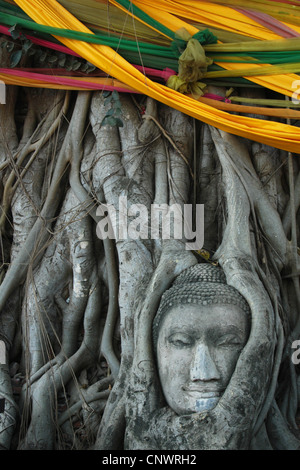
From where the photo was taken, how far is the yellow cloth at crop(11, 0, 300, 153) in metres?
3.14

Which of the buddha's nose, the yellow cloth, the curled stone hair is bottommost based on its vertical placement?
the buddha's nose

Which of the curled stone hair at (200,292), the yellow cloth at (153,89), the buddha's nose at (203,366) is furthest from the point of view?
the yellow cloth at (153,89)

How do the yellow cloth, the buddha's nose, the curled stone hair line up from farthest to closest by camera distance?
1. the yellow cloth
2. the curled stone hair
3. the buddha's nose

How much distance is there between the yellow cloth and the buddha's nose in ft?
3.92

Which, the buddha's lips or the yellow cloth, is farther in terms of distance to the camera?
the yellow cloth

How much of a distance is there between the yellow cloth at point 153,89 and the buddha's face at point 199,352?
3.20 ft

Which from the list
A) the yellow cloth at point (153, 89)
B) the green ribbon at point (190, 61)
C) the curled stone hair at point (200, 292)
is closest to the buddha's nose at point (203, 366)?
the curled stone hair at point (200, 292)

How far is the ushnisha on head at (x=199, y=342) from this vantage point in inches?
103

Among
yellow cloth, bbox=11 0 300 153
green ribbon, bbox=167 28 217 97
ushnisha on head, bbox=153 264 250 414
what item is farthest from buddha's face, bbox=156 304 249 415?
green ribbon, bbox=167 28 217 97

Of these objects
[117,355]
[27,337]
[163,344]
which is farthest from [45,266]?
[163,344]

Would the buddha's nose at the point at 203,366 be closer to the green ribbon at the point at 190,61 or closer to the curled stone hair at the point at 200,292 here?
the curled stone hair at the point at 200,292

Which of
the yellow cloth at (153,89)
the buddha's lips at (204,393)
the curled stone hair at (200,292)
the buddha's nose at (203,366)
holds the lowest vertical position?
the buddha's lips at (204,393)

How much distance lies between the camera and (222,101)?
3371 millimetres

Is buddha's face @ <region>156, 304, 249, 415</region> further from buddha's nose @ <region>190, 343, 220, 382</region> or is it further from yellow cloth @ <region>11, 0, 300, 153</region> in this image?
yellow cloth @ <region>11, 0, 300, 153</region>
